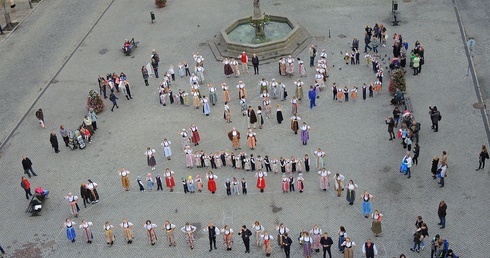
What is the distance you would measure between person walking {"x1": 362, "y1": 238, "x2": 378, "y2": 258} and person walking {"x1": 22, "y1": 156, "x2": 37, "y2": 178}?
653 inches

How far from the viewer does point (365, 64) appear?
40344 millimetres

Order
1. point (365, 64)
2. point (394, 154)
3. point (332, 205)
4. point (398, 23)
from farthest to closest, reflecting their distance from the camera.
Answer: point (398, 23) < point (365, 64) < point (394, 154) < point (332, 205)

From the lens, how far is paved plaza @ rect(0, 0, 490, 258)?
28.5m

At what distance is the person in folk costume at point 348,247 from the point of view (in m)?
25.8

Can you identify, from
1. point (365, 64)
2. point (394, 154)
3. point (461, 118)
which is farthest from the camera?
point (365, 64)

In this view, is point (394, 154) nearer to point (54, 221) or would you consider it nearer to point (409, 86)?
point (409, 86)

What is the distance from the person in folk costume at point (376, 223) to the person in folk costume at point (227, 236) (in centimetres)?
561

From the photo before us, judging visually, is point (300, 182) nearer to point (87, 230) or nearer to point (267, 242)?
point (267, 242)

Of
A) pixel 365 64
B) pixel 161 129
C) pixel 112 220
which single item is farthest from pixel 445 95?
pixel 112 220

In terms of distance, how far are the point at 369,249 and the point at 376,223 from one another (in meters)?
1.75

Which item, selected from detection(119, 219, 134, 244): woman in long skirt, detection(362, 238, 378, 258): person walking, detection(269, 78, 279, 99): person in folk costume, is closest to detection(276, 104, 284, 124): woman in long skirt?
detection(269, 78, 279, 99): person in folk costume

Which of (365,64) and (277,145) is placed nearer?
(277,145)

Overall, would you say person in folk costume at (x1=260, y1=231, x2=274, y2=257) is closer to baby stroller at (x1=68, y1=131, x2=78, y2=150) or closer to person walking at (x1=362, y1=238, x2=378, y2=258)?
person walking at (x1=362, y1=238, x2=378, y2=258)

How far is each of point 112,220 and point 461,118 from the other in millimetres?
Answer: 17646
